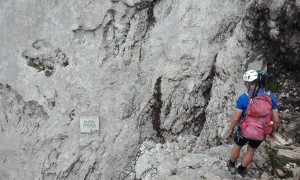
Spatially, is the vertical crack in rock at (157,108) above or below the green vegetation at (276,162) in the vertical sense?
above

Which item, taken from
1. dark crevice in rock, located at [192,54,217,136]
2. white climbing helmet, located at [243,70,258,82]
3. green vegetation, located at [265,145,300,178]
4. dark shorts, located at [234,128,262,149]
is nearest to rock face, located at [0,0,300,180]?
dark crevice in rock, located at [192,54,217,136]

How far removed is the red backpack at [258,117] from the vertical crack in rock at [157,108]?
287 cm

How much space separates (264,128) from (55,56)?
190 inches

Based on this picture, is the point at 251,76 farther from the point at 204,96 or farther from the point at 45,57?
the point at 45,57

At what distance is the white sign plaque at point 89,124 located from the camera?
7.41 meters

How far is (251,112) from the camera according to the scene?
4766 mm

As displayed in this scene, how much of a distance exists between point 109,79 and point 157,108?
124 cm

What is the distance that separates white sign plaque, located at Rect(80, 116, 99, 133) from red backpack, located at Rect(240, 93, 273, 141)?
361cm

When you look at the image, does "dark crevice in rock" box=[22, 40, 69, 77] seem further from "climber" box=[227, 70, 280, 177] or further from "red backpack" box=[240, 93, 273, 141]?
"red backpack" box=[240, 93, 273, 141]

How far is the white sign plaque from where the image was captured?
7.41 metres

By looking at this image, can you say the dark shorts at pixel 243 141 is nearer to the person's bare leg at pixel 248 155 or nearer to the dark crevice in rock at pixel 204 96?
the person's bare leg at pixel 248 155

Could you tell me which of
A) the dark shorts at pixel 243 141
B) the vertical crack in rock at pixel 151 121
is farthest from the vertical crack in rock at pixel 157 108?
the dark shorts at pixel 243 141

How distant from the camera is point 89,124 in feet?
24.4

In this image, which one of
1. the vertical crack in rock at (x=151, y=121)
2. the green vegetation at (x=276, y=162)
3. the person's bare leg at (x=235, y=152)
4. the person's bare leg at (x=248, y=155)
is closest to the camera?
the person's bare leg at (x=248, y=155)
